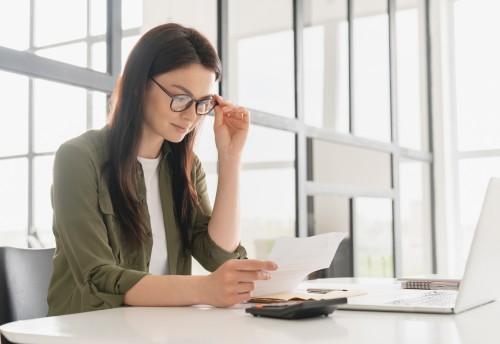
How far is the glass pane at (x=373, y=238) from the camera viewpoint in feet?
14.2

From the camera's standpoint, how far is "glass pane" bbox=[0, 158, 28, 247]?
204cm

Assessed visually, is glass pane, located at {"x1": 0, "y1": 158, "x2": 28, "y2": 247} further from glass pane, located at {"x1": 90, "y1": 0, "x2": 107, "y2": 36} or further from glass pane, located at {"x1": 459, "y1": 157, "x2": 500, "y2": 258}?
glass pane, located at {"x1": 459, "y1": 157, "x2": 500, "y2": 258}

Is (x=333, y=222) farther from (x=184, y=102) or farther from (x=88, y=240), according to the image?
(x=88, y=240)

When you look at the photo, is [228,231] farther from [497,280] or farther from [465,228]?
[465,228]

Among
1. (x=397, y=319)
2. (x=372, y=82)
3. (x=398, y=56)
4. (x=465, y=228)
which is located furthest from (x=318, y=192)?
(x=397, y=319)

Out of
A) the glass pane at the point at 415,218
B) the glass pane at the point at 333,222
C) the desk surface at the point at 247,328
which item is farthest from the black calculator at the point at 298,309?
the glass pane at the point at 415,218

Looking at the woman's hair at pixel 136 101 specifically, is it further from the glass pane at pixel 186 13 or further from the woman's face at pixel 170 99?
the glass pane at pixel 186 13

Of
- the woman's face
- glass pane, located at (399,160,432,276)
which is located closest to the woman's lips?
the woman's face

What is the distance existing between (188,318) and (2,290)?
0.53 meters

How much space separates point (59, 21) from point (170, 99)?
84 centimetres

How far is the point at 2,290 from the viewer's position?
148cm

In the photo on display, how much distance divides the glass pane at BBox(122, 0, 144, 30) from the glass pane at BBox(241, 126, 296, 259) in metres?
0.92

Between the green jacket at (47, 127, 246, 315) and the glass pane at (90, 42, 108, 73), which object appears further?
the glass pane at (90, 42, 108, 73)

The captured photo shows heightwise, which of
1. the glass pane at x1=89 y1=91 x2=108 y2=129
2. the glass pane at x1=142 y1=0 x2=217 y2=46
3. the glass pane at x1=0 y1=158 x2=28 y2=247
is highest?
the glass pane at x1=142 y1=0 x2=217 y2=46
